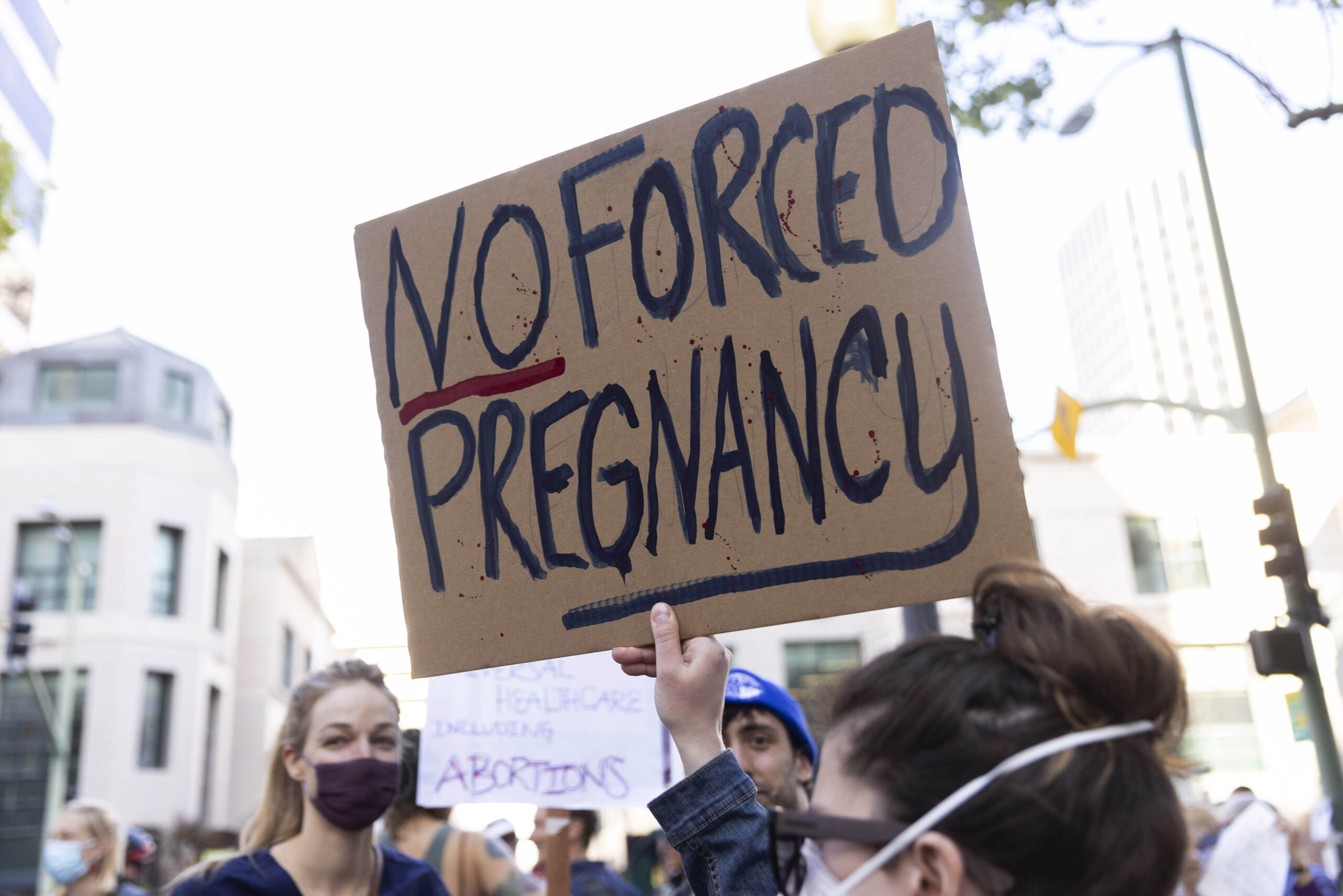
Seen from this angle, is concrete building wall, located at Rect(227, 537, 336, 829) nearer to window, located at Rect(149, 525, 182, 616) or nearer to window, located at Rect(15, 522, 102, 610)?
window, located at Rect(149, 525, 182, 616)

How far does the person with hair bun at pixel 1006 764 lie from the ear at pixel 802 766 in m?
1.71

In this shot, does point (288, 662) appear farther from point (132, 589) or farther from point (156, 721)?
point (132, 589)

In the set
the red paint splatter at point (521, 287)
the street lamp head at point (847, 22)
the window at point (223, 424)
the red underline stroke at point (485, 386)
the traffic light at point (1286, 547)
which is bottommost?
the red underline stroke at point (485, 386)

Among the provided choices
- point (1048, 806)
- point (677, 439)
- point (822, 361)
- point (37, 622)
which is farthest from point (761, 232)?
point (37, 622)

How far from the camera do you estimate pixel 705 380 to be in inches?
77.3

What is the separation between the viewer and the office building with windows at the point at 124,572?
2577 cm

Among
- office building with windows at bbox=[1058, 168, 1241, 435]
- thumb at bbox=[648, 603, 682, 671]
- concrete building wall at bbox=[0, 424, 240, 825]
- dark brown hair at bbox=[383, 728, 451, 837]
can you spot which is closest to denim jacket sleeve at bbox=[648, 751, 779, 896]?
thumb at bbox=[648, 603, 682, 671]

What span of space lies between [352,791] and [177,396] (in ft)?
96.7

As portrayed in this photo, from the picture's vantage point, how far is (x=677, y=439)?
197 cm

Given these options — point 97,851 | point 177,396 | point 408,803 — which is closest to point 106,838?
point 97,851

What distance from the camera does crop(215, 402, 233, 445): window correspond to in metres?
30.9

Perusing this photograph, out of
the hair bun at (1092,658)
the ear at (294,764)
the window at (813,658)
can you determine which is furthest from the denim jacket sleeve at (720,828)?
the window at (813,658)

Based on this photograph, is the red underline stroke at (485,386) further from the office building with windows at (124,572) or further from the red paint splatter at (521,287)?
the office building with windows at (124,572)

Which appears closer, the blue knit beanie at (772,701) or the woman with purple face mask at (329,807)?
the woman with purple face mask at (329,807)
